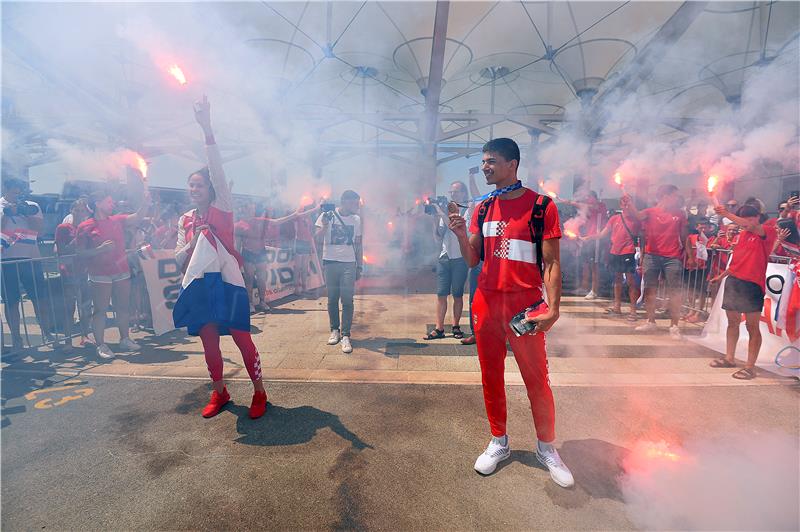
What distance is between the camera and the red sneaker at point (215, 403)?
2871mm

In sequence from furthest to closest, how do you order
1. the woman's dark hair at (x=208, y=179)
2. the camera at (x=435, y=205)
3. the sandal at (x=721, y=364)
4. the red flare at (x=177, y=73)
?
the camera at (x=435, y=205)
the sandal at (x=721, y=364)
the red flare at (x=177, y=73)
the woman's dark hair at (x=208, y=179)

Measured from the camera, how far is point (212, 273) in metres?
2.77

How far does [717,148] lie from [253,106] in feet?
27.5

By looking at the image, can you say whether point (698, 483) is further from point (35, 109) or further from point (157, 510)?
point (35, 109)

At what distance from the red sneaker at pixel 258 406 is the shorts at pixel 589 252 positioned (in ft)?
23.2

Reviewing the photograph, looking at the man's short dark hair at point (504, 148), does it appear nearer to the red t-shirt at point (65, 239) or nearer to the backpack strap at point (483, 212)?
the backpack strap at point (483, 212)

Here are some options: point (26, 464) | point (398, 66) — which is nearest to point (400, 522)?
point (26, 464)

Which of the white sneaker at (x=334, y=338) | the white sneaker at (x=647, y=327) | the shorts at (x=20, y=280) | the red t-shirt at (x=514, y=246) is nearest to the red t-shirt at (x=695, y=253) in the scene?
the white sneaker at (x=647, y=327)

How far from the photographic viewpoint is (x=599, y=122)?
8.16 metres

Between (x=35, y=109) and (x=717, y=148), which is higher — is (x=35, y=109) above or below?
above

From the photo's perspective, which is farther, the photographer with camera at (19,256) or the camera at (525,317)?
the photographer with camera at (19,256)

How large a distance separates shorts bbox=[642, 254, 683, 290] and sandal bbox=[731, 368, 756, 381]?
66.2 inches

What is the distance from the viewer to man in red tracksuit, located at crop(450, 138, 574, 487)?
2.04 meters

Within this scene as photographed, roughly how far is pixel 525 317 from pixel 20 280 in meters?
6.37
